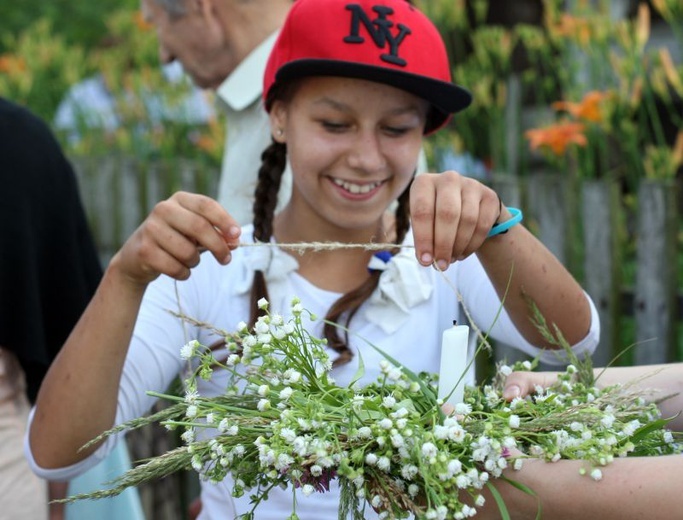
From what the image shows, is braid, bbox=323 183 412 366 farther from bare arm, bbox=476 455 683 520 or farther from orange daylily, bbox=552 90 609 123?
orange daylily, bbox=552 90 609 123

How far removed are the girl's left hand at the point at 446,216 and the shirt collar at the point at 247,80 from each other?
4.28 feet

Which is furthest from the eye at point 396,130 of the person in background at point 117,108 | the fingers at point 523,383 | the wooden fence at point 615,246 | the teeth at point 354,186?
the person in background at point 117,108

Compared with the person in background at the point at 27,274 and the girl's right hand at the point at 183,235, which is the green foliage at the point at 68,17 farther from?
the girl's right hand at the point at 183,235

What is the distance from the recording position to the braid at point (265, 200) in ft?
6.84

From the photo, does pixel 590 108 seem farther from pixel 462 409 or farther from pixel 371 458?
pixel 371 458


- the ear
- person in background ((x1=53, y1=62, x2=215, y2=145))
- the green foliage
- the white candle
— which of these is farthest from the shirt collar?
the green foliage

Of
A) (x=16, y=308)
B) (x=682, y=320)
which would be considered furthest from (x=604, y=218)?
(x=16, y=308)

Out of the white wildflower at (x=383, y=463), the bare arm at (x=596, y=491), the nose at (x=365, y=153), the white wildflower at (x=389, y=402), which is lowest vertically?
the bare arm at (x=596, y=491)

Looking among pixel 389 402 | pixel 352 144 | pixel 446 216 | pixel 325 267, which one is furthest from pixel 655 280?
pixel 389 402

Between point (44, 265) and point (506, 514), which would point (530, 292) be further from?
point (44, 265)

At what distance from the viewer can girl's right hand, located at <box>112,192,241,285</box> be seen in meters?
1.71

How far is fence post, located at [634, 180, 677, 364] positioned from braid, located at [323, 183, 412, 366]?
1.55 meters

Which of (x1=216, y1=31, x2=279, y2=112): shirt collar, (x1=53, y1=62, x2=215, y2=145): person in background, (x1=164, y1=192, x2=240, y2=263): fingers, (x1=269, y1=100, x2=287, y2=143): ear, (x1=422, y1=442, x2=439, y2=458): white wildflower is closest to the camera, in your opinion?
(x1=422, y1=442, x2=439, y2=458): white wildflower

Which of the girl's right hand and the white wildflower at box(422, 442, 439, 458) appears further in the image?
the girl's right hand
